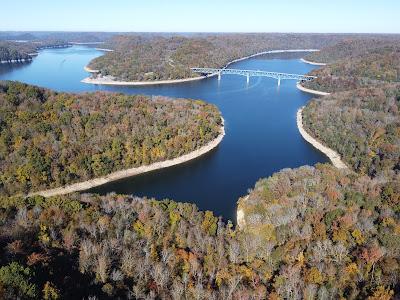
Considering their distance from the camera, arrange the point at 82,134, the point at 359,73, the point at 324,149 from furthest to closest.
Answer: the point at 359,73, the point at 324,149, the point at 82,134

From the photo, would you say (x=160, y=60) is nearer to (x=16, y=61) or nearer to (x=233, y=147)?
(x=16, y=61)

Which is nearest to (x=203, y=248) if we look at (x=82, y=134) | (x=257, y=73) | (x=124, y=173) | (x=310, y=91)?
(x=124, y=173)

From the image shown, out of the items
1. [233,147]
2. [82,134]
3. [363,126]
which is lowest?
[233,147]

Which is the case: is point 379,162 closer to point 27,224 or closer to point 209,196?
point 209,196

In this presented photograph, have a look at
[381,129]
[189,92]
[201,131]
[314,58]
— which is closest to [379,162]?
[381,129]

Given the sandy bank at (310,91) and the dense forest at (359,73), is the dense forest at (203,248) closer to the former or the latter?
the sandy bank at (310,91)

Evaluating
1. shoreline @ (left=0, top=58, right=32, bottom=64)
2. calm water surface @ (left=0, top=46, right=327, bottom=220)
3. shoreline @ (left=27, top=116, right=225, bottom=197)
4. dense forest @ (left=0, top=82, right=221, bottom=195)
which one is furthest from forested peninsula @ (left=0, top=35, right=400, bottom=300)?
shoreline @ (left=0, top=58, right=32, bottom=64)
